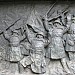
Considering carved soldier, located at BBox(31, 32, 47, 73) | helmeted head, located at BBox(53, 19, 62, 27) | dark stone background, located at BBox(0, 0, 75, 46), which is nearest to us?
carved soldier, located at BBox(31, 32, 47, 73)

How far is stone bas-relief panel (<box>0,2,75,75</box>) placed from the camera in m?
3.23

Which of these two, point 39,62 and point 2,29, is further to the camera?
point 2,29

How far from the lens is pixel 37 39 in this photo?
3.23 metres

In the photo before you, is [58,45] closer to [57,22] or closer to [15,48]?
[57,22]

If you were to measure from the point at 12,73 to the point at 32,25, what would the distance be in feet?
2.78

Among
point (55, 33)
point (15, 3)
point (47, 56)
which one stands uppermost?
point (15, 3)

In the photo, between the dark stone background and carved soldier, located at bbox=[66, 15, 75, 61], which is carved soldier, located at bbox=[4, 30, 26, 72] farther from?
carved soldier, located at bbox=[66, 15, 75, 61]

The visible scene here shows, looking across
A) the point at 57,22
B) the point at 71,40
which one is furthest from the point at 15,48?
the point at 71,40

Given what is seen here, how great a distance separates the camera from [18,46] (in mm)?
3309

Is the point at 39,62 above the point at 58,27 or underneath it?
underneath

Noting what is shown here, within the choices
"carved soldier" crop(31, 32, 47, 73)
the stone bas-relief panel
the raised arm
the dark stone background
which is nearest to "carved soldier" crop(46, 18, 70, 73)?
the stone bas-relief panel

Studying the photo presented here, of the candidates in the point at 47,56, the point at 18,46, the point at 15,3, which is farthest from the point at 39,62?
the point at 15,3

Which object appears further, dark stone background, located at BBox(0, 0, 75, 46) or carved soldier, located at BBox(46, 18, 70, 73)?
dark stone background, located at BBox(0, 0, 75, 46)

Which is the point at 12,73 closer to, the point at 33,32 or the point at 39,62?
the point at 39,62
